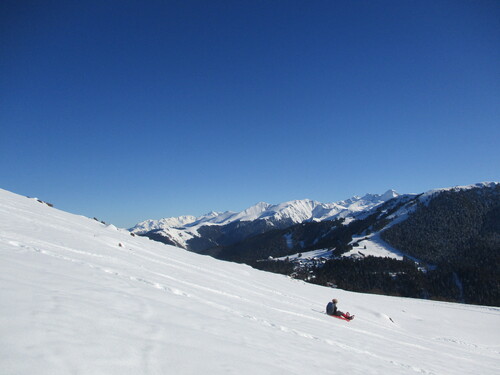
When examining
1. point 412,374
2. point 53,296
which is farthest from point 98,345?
point 412,374

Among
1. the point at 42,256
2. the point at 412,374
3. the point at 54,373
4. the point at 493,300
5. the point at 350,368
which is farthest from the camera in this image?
the point at 493,300

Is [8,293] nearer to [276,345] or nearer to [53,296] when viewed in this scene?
[53,296]

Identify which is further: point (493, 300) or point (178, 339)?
point (493, 300)

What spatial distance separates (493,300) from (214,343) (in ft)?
622

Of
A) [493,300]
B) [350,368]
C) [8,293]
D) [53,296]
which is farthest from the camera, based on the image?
[493,300]

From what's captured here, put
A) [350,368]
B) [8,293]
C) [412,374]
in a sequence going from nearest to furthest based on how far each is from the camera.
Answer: [8,293], [350,368], [412,374]

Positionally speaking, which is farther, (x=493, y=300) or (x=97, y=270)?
(x=493, y=300)

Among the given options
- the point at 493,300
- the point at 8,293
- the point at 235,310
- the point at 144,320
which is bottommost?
the point at 493,300

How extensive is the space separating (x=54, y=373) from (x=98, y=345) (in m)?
1.04

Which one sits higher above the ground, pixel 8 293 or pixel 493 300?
pixel 8 293

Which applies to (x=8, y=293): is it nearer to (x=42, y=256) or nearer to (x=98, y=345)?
(x=98, y=345)

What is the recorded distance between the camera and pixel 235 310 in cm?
1083

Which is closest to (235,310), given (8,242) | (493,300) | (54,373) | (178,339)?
(178,339)

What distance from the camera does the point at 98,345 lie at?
4.58m
